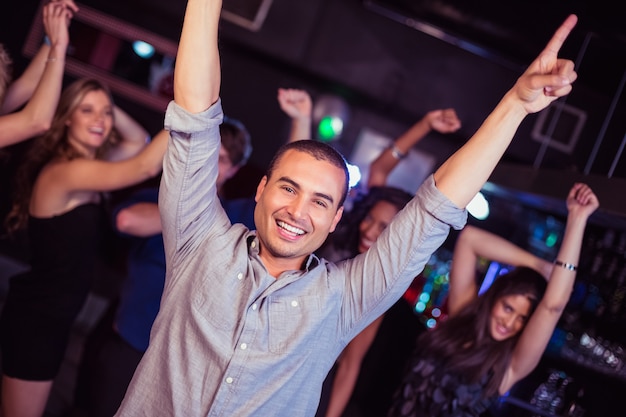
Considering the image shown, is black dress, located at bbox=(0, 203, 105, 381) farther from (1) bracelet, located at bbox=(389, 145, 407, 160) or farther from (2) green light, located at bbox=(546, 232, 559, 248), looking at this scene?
(2) green light, located at bbox=(546, 232, 559, 248)

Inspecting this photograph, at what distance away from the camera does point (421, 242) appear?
160cm

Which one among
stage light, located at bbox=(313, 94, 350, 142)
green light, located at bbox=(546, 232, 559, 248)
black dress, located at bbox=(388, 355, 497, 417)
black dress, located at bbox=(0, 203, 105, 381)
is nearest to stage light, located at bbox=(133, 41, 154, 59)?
stage light, located at bbox=(313, 94, 350, 142)

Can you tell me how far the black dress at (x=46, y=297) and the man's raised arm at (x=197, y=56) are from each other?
1280 millimetres

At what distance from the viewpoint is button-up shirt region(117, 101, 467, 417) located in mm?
1566

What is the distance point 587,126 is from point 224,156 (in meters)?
3.28

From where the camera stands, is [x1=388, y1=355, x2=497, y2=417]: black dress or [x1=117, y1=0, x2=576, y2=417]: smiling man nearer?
[x1=117, y1=0, x2=576, y2=417]: smiling man

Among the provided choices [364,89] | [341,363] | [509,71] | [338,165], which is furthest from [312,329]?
[509,71]

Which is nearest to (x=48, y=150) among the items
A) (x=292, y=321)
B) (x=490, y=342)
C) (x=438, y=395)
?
(x=292, y=321)

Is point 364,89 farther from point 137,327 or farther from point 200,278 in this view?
point 200,278

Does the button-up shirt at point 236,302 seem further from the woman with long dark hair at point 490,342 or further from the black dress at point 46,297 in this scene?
the woman with long dark hair at point 490,342

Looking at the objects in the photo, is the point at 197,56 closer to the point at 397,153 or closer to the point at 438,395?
the point at 438,395

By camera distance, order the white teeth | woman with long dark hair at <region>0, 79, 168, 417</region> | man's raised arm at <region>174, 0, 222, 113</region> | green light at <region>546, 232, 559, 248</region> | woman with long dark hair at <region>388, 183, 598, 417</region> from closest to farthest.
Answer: man's raised arm at <region>174, 0, 222, 113</region>
the white teeth
woman with long dark hair at <region>0, 79, 168, 417</region>
woman with long dark hair at <region>388, 183, 598, 417</region>
green light at <region>546, 232, 559, 248</region>

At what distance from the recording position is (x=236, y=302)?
165 centimetres

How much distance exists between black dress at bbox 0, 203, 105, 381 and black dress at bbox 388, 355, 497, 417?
1.48m
